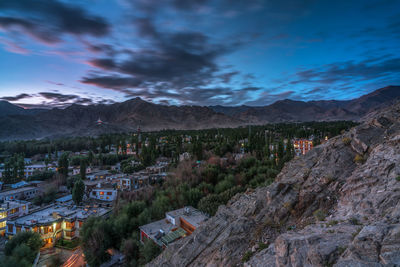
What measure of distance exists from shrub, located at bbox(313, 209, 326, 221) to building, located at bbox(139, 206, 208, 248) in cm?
1082

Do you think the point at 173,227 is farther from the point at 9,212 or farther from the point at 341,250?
the point at 9,212

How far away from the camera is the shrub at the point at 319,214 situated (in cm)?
587

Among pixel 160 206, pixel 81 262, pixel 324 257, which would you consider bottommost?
pixel 81 262

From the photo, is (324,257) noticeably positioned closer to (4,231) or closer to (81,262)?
(81,262)

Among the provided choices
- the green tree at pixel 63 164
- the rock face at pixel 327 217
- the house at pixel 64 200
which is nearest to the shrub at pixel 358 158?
the rock face at pixel 327 217

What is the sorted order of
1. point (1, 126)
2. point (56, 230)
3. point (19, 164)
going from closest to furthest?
point (56, 230) → point (19, 164) → point (1, 126)

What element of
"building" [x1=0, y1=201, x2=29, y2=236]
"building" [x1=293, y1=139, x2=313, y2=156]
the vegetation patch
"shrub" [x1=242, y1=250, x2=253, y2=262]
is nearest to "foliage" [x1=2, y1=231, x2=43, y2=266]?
the vegetation patch

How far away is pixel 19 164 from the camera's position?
40.7m

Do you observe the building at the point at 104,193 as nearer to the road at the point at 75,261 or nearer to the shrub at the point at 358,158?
the road at the point at 75,261

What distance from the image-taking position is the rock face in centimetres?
376

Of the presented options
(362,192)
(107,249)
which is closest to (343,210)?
(362,192)

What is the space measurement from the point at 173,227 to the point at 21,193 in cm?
2849

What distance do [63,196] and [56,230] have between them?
12.6 metres

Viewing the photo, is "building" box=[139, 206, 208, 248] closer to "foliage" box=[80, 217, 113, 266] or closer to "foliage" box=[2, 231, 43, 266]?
"foliage" box=[80, 217, 113, 266]
